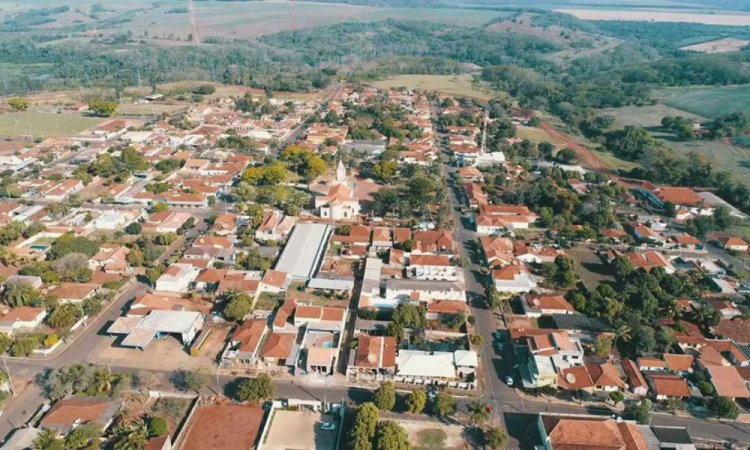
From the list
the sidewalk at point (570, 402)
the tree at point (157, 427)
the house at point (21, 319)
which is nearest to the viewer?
the tree at point (157, 427)

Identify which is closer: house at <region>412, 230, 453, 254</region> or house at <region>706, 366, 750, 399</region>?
house at <region>706, 366, 750, 399</region>

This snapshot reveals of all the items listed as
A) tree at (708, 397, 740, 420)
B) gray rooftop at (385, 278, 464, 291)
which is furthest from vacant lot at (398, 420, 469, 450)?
tree at (708, 397, 740, 420)

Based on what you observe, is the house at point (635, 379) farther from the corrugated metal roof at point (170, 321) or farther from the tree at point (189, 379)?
the corrugated metal roof at point (170, 321)

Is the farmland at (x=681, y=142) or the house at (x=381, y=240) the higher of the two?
the house at (x=381, y=240)

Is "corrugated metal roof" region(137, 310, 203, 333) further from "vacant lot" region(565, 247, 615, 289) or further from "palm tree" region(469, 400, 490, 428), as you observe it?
"vacant lot" region(565, 247, 615, 289)

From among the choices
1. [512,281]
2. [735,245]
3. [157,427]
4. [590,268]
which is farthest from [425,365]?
[735,245]

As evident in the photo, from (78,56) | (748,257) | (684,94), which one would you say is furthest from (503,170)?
(78,56)

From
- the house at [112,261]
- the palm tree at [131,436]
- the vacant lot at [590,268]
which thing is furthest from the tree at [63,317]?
the vacant lot at [590,268]
